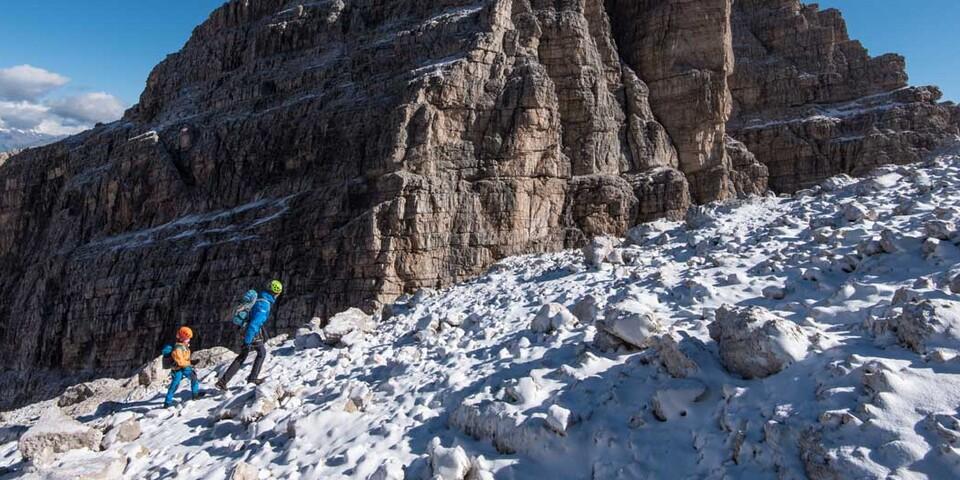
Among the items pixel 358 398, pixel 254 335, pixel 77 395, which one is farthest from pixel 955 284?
pixel 77 395

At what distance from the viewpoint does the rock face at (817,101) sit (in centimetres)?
4938

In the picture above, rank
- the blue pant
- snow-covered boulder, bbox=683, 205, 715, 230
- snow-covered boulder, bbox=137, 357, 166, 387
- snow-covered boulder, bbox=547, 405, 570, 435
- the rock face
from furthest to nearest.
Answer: the rock face, snow-covered boulder, bbox=683, 205, 715, 230, snow-covered boulder, bbox=137, 357, 166, 387, the blue pant, snow-covered boulder, bbox=547, 405, 570, 435

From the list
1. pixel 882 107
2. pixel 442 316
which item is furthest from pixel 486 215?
pixel 882 107

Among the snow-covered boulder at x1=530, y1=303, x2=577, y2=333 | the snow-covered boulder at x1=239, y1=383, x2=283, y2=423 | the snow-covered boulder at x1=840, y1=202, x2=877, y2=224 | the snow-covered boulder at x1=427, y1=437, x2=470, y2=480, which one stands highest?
the snow-covered boulder at x1=840, y1=202, x2=877, y2=224

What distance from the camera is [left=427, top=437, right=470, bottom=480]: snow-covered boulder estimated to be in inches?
222

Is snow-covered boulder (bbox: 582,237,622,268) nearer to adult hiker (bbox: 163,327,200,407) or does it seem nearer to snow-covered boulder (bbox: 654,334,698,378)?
snow-covered boulder (bbox: 654,334,698,378)

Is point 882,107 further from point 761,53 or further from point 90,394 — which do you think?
point 90,394

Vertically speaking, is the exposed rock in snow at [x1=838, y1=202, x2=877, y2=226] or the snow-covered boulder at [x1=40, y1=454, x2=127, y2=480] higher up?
the exposed rock in snow at [x1=838, y1=202, x2=877, y2=226]

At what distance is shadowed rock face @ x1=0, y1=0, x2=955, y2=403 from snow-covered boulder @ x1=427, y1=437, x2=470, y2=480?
2169 centimetres

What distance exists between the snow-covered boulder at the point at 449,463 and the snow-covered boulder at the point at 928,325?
3871 mm

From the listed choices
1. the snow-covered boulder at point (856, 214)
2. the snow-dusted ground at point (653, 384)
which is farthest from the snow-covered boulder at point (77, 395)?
the snow-covered boulder at point (856, 214)

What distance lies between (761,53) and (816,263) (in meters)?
57.5

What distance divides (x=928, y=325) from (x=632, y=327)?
278 centimetres

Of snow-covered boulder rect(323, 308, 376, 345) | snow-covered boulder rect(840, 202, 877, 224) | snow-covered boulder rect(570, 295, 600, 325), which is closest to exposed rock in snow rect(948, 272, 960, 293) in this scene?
snow-covered boulder rect(570, 295, 600, 325)
